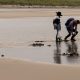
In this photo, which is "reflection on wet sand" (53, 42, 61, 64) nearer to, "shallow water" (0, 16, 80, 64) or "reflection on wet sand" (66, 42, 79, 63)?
"shallow water" (0, 16, 80, 64)

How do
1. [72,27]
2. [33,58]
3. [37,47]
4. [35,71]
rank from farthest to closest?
[72,27] → [37,47] → [33,58] → [35,71]

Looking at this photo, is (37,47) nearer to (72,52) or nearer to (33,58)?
(72,52)

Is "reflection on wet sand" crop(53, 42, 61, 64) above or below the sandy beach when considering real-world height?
below

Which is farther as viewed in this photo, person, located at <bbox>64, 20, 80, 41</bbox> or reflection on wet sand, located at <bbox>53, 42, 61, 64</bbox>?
person, located at <bbox>64, 20, 80, 41</bbox>

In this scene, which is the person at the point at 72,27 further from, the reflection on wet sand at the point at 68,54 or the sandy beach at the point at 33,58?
the reflection on wet sand at the point at 68,54

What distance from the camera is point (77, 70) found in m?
11.3

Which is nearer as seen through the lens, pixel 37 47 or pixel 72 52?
pixel 72 52

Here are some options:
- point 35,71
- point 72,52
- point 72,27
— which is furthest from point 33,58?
point 72,27

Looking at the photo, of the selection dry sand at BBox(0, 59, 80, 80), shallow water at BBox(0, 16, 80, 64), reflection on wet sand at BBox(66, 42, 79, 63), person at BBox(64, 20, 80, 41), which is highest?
person at BBox(64, 20, 80, 41)

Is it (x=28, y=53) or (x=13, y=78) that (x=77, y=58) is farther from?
(x=13, y=78)

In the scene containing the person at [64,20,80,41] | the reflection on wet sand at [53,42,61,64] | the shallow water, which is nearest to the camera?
the reflection on wet sand at [53,42,61,64]

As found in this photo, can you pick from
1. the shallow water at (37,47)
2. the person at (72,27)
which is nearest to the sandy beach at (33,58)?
→ the shallow water at (37,47)

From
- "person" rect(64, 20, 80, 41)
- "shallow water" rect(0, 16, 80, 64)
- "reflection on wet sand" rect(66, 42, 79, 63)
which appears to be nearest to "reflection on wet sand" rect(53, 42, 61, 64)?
"shallow water" rect(0, 16, 80, 64)

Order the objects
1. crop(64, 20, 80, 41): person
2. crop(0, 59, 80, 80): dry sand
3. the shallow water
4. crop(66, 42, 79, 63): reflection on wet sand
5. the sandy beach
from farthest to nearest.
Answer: crop(64, 20, 80, 41): person, the shallow water, crop(66, 42, 79, 63): reflection on wet sand, the sandy beach, crop(0, 59, 80, 80): dry sand
